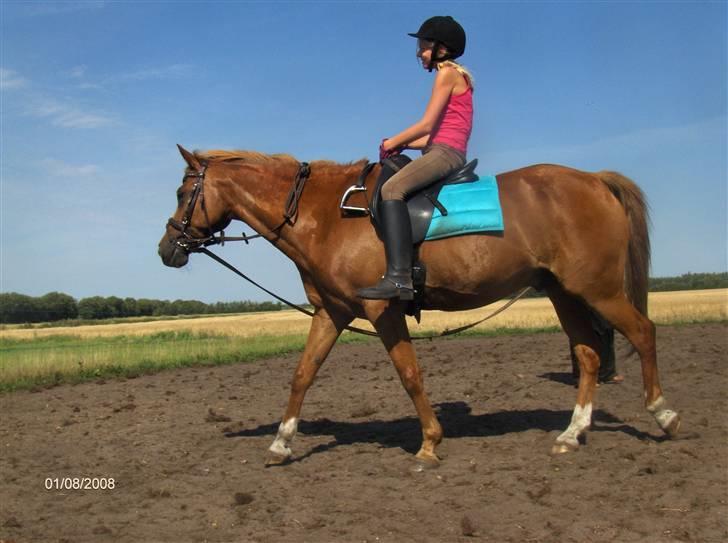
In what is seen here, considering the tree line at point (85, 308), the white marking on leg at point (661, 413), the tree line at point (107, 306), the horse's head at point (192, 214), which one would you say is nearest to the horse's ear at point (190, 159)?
the horse's head at point (192, 214)

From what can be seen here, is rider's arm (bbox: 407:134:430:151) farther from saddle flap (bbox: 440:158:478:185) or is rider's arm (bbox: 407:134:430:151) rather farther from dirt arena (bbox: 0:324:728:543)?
dirt arena (bbox: 0:324:728:543)

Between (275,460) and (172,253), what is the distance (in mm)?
2240

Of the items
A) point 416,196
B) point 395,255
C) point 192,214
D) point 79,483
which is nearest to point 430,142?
point 416,196

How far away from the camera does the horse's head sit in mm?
6875

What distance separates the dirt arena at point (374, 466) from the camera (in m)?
4.61

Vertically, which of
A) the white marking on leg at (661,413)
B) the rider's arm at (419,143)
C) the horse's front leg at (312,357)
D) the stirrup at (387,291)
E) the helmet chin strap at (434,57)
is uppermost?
the helmet chin strap at (434,57)

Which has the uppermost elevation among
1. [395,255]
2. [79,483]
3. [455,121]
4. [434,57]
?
[434,57]

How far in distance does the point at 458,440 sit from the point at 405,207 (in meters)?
2.49

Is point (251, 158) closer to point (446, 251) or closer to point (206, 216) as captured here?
point (206, 216)

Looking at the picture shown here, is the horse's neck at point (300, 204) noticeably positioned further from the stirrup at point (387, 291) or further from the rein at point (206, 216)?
the stirrup at point (387, 291)

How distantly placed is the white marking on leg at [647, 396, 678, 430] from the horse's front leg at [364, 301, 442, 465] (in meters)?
2.01

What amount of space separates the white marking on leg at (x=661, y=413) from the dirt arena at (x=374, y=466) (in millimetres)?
226

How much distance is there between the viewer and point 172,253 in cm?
689

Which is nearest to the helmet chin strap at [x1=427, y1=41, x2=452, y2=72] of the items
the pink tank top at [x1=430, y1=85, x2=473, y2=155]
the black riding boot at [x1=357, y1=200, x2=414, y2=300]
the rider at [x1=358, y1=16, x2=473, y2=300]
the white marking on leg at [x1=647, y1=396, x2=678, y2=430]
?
the rider at [x1=358, y1=16, x2=473, y2=300]
